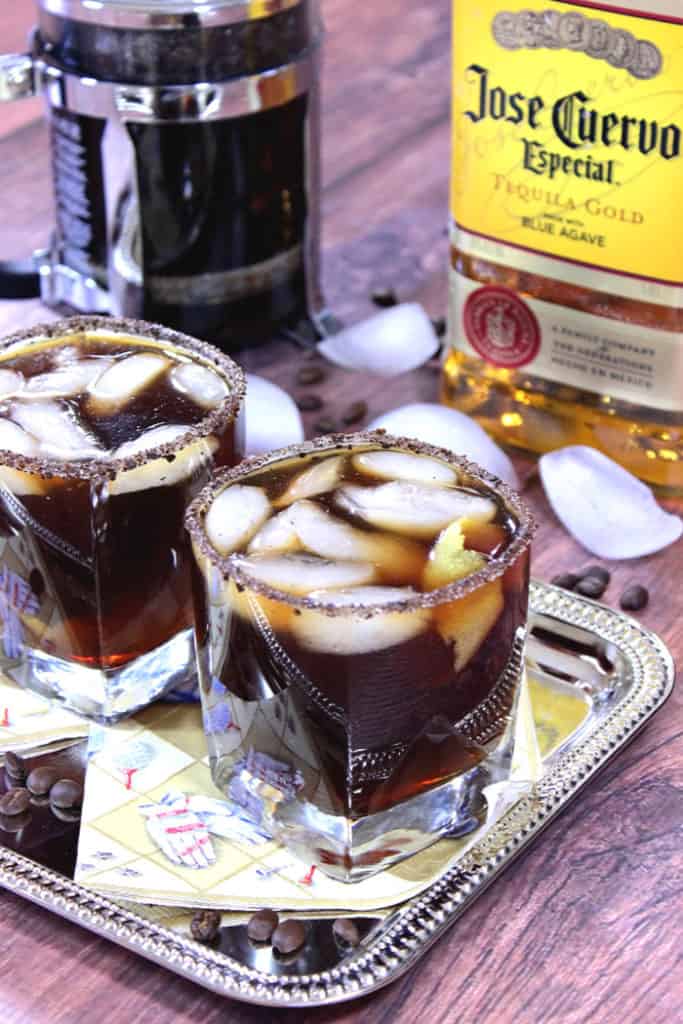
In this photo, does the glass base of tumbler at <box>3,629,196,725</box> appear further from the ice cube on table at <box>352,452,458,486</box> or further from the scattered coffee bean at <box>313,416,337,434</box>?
the scattered coffee bean at <box>313,416,337,434</box>

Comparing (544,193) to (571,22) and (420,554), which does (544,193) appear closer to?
(571,22)

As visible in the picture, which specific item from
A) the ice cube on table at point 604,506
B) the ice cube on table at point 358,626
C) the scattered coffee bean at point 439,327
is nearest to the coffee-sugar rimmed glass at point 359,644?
the ice cube on table at point 358,626

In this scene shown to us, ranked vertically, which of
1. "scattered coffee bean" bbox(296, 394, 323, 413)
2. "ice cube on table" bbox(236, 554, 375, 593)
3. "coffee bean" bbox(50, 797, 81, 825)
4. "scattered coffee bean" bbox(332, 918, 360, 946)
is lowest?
"scattered coffee bean" bbox(296, 394, 323, 413)

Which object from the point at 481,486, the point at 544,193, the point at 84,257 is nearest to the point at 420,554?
the point at 481,486

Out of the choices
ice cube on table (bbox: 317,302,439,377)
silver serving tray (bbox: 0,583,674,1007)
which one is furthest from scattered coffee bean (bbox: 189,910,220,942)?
ice cube on table (bbox: 317,302,439,377)

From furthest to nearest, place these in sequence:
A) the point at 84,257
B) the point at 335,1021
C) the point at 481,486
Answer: the point at 84,257 → the point at 481,486 → the point at 335,1021

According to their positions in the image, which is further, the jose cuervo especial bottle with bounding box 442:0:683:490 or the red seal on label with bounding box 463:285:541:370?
the red seal on label with bounding box 463:285:541:370
